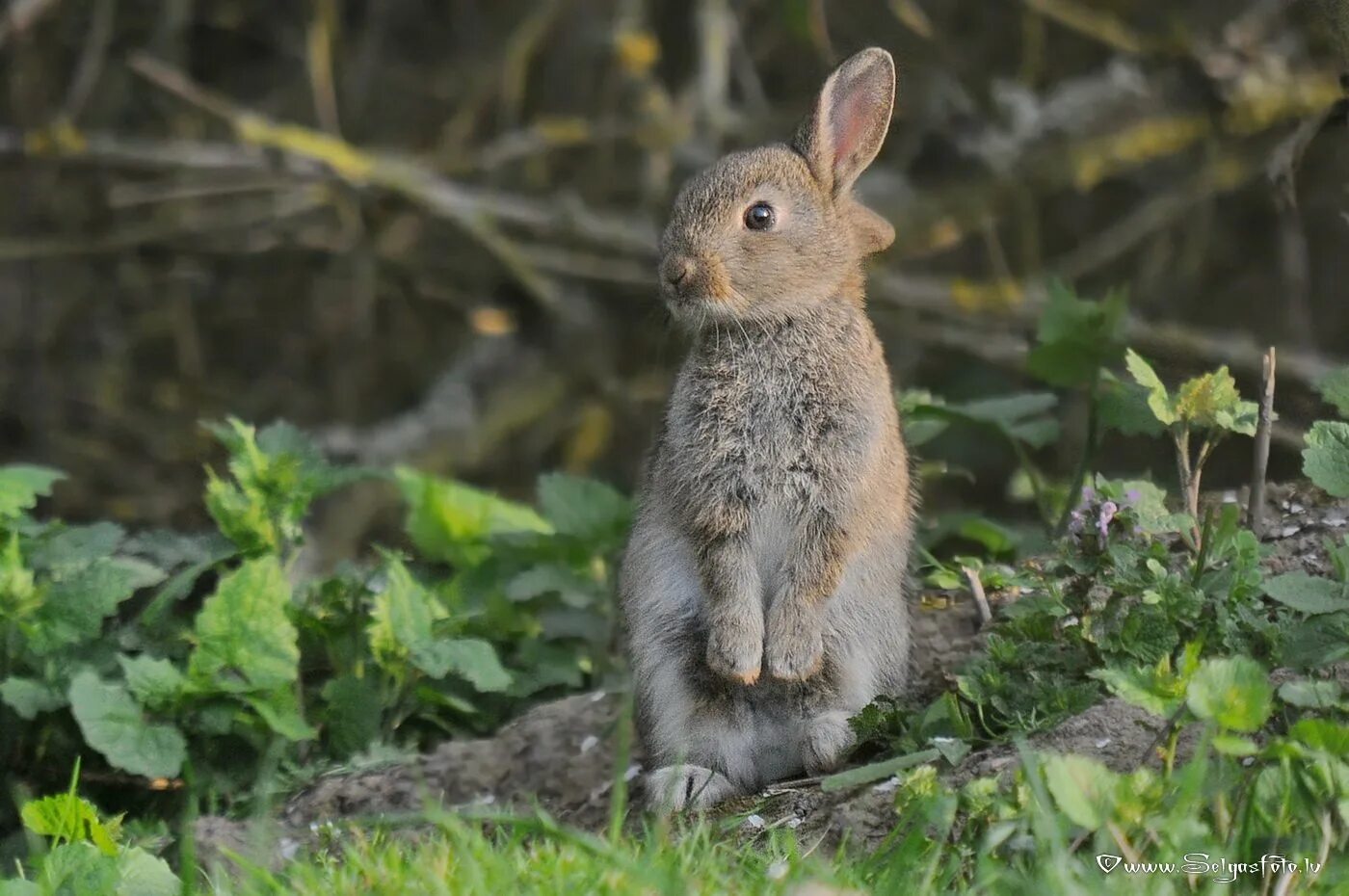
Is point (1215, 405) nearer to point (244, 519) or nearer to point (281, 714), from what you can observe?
point (281, 714)

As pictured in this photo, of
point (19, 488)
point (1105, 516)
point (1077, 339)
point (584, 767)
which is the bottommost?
point (584, 767)

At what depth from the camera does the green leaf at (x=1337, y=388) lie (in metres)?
3.57

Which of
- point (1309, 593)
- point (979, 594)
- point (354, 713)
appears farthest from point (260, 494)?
point (1309, 593)

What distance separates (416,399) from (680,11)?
2478 millimetres

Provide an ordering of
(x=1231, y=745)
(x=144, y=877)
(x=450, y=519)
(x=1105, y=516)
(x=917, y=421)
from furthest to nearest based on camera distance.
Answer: (x=450, y=519)
(x=917, y=421)
(x=1105, y=516)
(x=144, y=877)
(x=1231, y=745)

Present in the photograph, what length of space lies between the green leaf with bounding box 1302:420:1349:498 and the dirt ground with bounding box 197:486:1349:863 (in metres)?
0.41

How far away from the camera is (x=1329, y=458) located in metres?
3.44

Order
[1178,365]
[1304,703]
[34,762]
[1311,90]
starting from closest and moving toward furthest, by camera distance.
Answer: [1304,703] → [34,762] → [1178,365] → [1311,90]

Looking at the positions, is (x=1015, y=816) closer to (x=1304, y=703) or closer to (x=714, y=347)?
(x=1304, y=703)

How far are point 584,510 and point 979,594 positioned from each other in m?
1.23

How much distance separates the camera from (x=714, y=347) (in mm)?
4047

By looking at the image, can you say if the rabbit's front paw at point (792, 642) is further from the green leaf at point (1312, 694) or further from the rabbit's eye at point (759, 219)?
the green leaf at point (1312, 694)

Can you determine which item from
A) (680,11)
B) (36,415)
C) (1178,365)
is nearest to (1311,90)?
(1178,365)

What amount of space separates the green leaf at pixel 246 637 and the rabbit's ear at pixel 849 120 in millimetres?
1615
